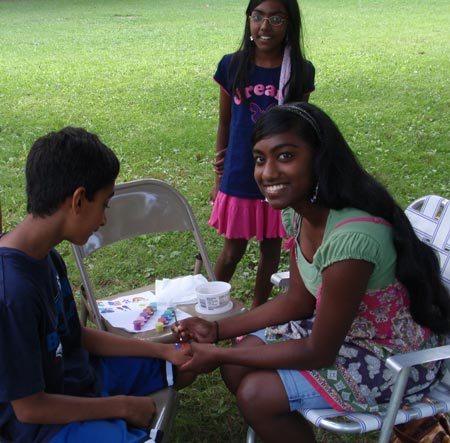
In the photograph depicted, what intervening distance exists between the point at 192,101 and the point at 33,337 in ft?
24.3

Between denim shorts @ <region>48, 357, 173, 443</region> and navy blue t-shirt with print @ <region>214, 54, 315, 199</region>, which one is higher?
navy blue t-shirt with print @ <region>214, 54, 315, 199</region>

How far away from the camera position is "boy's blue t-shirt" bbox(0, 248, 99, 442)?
69.5 inches

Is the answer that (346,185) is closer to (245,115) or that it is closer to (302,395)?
(302,395)

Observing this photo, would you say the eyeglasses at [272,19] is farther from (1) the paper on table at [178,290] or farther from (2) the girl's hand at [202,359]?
(2) the girl's hand at [202,359]

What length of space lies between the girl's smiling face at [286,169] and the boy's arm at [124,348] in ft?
2.29

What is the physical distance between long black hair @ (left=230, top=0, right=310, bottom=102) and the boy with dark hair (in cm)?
146

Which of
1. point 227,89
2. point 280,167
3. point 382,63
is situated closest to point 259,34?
point 227,89

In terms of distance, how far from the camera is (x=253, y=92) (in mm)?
3287

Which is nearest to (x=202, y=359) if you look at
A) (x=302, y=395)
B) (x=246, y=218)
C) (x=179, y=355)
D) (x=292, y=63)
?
(x=179, y=355)

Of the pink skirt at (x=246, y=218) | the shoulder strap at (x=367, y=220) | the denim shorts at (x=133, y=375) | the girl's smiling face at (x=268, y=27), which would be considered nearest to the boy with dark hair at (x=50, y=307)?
the denim shorts at (x=133, y=375)

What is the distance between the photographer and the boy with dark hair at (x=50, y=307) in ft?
5.85

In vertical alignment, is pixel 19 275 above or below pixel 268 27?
below

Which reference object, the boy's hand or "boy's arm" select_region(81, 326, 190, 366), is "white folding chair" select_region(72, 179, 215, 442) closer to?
"boy's arm" select_region(81, 326, 190, 366)

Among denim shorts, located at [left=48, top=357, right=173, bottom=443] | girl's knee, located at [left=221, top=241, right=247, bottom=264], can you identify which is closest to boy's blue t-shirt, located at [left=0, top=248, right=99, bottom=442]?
denim shorts, located at [left=48, top=357, right=173, bottom=443]
